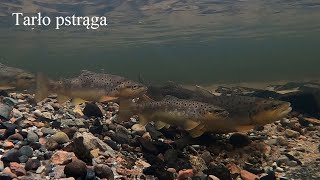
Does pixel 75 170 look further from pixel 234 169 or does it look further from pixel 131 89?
pixel 131 89

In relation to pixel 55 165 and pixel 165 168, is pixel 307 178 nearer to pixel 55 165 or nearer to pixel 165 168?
pixel 165 168

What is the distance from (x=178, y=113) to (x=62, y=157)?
2.75m

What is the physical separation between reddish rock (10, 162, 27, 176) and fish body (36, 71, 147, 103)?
138 inches

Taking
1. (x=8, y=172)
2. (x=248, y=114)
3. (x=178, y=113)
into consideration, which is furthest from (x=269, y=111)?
Answer: (x=8, y=172)

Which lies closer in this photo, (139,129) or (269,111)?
(269,111)

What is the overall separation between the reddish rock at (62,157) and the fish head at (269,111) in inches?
147

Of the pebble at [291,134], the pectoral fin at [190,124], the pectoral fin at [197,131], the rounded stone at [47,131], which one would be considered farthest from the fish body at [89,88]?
the pebble at [291,134]

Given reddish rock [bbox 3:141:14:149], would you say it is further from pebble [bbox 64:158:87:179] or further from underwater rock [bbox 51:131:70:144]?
pebble [bbox 64:158:87:179]

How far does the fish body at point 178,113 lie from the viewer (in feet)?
20.8

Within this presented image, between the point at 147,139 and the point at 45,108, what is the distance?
9.81 ft

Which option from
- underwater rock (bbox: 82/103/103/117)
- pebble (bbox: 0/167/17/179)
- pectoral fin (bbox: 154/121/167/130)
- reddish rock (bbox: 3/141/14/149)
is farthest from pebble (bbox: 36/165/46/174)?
underwater rock (bbox: 82/103/103/117)

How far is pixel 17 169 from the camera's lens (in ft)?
13.6

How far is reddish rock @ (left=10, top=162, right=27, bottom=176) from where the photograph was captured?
162 inches

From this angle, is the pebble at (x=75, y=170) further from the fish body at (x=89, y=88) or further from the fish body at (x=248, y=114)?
the fish body at (x=89, y=88)
